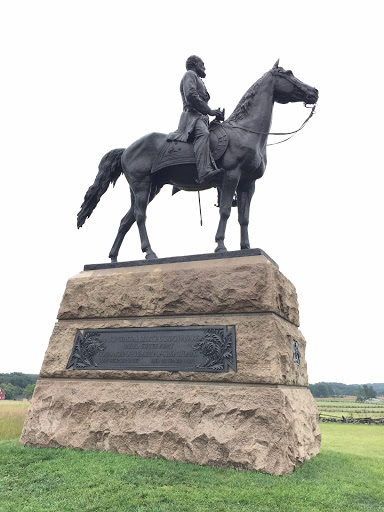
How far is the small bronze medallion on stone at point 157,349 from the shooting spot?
504 cm

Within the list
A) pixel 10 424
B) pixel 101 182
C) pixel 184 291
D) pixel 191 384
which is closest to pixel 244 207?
pixel 184 291

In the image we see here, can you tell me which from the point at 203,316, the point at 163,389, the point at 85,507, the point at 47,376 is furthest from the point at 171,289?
the point at 85,507

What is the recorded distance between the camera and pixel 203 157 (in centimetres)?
607

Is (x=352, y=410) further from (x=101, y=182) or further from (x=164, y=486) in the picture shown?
(x=164, y=486)

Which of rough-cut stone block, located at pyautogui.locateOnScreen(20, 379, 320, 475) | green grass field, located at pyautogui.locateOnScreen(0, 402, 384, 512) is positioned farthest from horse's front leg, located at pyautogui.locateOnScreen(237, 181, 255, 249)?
green grass field, located at pyautogui.locateOnScreen(0, 402, 384, 512)

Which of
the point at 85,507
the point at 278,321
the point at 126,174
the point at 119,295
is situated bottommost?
the point at 85,507

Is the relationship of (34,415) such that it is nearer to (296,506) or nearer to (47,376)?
(47,376)

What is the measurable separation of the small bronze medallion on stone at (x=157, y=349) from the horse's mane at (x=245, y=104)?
11.1ft

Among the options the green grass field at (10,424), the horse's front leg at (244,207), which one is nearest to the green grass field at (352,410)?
the green grass field at (10,424)

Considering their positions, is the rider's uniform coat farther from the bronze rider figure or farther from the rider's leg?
the rider's leg

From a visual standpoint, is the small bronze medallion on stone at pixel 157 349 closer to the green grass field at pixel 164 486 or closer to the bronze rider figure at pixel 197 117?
the green grass field at pixel 164 486

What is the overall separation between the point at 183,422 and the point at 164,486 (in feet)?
3.42

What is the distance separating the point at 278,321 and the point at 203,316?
95 centimetres

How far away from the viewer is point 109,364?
222 inches
